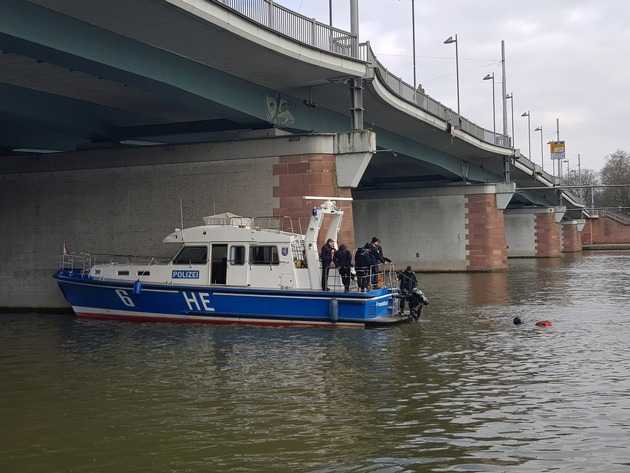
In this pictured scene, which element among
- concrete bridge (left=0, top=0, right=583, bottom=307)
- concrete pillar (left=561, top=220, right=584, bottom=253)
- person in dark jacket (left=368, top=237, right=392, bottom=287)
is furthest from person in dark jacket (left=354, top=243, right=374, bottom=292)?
concrete pillar (left=561, top=220, right=584, bottom=253)

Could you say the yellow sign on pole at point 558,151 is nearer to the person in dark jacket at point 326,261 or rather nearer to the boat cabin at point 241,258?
the boat cabin at point 241,258

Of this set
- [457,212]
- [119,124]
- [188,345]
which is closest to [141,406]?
[188,345]

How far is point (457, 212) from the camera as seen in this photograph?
5428 centimetres

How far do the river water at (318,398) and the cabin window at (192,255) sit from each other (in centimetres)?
202

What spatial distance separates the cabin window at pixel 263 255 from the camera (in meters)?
22.4

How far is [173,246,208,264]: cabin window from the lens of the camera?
75.6ft

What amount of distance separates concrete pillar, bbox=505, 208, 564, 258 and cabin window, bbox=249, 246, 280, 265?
68.5 metres

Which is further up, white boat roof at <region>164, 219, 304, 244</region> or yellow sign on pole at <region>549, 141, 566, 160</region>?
yellow sign on pole at <region>549, 141, 566, 160</region>

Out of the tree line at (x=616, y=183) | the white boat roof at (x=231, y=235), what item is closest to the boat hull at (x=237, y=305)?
the white boat roof at (x=231, y=235)

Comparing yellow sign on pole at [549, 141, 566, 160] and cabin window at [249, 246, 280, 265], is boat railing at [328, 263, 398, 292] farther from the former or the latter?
yellow sign on pole at [549, 141, 566, 160]

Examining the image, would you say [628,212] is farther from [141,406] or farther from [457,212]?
[141,406]

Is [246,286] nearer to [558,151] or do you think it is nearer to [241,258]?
[241,258]

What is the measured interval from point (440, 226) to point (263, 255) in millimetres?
33164

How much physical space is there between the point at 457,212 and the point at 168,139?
29.2 metres
